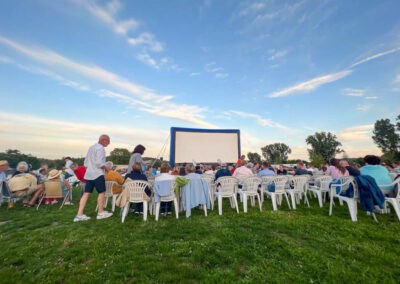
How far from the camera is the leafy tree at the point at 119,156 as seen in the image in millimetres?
52719

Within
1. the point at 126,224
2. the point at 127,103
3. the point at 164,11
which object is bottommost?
the point at 126,224

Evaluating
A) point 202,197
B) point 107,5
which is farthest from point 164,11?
point 202,197

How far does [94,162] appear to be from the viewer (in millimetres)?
4027

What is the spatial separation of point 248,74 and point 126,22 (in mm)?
8165

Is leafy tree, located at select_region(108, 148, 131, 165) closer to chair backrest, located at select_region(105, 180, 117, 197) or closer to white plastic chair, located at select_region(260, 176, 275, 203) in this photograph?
chair backrest, located at select_region(105, 180, 117, 197)

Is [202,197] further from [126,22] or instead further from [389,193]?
[126,22]

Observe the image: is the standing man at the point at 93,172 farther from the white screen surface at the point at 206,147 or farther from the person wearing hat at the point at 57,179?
the white screen surface at the point at 206,147

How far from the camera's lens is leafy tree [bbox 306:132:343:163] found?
53.5 meters

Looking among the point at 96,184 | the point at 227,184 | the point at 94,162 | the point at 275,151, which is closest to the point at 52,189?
the point at 96,184

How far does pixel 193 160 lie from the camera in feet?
48.0

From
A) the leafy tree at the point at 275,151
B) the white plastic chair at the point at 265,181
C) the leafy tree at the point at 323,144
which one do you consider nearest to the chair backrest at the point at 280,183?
the white plastic chair at the point at 265,181

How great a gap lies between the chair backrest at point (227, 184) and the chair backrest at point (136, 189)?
1.84 m

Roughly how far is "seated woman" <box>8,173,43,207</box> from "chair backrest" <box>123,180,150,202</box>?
4533 millimetres

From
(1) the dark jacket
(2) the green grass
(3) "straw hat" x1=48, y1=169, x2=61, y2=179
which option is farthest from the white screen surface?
(1) the dark jacket
